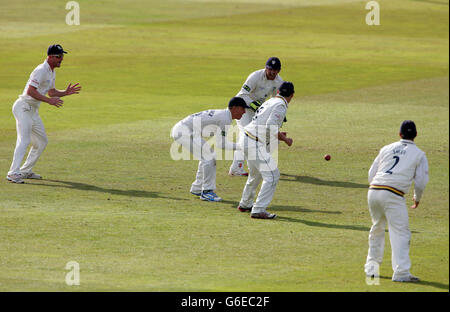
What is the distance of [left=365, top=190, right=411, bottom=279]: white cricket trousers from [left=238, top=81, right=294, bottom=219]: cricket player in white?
10.1 ft

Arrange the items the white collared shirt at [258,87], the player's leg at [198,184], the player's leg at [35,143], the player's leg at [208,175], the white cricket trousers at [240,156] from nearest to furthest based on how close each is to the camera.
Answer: the player's leg at [208,175] → the player's leg at [198,184] → the player's leg at [35,143] → the white cricket trousers at [240,156] → the white collared shirt at [258,87]

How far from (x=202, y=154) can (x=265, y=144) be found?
1.59 meters

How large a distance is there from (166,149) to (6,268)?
9968 mm

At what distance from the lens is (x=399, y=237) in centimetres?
980

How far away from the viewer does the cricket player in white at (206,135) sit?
558 inches

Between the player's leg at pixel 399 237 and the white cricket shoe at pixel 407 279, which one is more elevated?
the player's leg at pixel 399 237

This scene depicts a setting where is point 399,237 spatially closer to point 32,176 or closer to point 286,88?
point 286,88

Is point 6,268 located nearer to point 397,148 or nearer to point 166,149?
point 397,148

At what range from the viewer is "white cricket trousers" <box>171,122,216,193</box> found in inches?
567

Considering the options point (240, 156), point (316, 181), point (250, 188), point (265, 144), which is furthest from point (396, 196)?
point (240, 156)

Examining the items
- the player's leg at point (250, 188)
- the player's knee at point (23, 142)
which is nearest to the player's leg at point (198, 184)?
the player's leg at point (250, 188)

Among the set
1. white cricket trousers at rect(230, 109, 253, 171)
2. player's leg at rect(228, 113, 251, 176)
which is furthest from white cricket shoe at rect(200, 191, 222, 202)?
player's leg at rect(228, 113, 251, 176)

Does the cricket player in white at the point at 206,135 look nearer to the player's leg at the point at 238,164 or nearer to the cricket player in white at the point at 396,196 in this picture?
the player's leg at the point at 238,164
